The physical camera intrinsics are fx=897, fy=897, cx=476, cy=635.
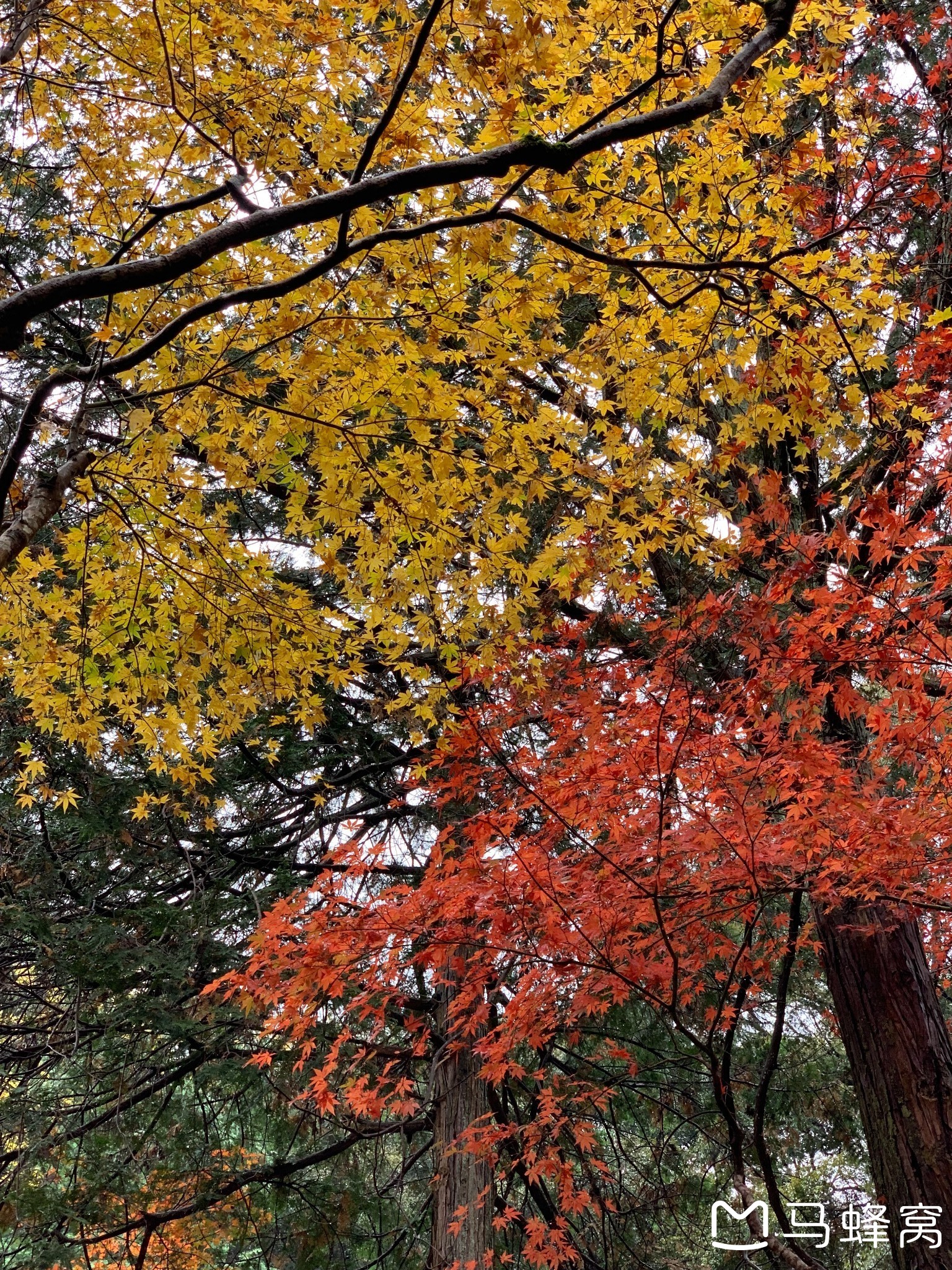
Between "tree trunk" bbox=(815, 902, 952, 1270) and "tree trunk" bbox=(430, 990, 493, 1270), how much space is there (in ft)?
6.47

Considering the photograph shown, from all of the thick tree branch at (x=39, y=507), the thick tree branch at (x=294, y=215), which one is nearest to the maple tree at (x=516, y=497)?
the thick tree branch at (x=39, y=507)

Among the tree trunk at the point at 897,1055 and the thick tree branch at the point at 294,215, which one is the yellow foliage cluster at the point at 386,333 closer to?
the thick tree branch at the point at 294,215

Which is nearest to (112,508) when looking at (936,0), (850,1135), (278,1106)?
(278,1106)

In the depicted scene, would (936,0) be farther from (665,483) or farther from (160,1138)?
(160,1138)

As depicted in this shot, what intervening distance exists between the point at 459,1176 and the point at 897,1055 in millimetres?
2415

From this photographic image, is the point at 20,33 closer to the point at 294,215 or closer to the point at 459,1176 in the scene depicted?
the point at 294,215

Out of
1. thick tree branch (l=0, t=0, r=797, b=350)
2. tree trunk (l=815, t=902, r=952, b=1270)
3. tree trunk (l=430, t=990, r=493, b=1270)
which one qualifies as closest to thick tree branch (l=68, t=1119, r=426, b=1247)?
tree trunk (l=430, t=990, r=493, b=1270)

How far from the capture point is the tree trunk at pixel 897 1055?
3.98 m

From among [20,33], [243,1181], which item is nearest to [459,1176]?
[243,1181]

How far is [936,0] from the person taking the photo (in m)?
5.45

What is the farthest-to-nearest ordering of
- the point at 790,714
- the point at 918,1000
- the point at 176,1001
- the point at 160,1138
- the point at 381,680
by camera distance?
the point at 381,680, the point at 160,1138, the point at 176,1001, the point at 918,1000, the point at 790,714

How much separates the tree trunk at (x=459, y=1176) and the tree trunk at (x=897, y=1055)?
77.6 inches

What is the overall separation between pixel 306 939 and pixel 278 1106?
215 centimetres

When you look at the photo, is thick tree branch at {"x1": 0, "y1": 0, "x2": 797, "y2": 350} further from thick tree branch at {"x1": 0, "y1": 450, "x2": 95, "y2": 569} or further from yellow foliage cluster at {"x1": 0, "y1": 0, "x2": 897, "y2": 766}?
yellow foliage cluster at {"x1": 0, "y1": 0, "x2": 897, "y2": 766}
